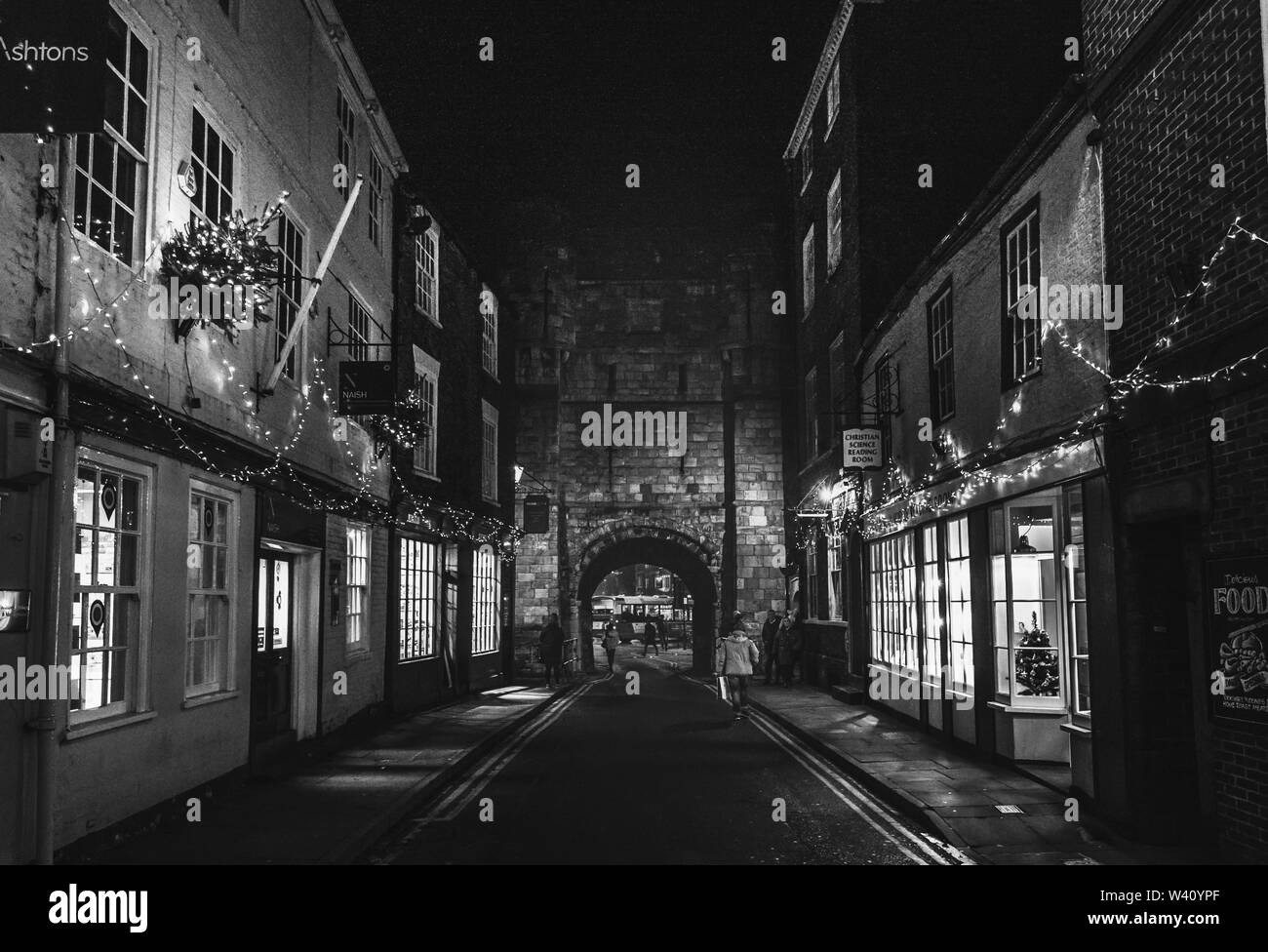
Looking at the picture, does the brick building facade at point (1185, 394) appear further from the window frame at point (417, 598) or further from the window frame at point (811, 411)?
the window frame at point (811, 411)

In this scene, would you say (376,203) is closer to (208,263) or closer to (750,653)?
(208,263)

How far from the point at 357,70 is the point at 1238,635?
1357 centimetres

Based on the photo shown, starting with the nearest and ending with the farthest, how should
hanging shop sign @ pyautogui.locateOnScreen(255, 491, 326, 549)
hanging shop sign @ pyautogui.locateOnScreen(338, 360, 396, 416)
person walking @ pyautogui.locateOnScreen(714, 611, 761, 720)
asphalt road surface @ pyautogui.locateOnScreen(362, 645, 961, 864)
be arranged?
asphalt road surface @ pyautogui.locateOnScreen(362, 645, 961, 864) < hanging shop sign @ pyautogui.locateOnScreen(255, 491, 326, 549) < hanging shop sign @ pyautogui.locateOnScreen(338, 360, 396, 416) < person walking @ pyautogui.locateOnScreen(714, 611, 761, 720)

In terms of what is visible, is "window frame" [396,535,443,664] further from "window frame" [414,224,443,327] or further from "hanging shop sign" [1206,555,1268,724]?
"hanging shop sign" [1206,555,1268,724]

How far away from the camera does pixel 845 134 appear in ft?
68.5

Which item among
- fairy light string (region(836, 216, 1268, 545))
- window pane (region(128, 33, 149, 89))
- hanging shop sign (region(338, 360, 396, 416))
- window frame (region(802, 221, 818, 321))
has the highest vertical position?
window frame (region(802, 221, 818, 321))

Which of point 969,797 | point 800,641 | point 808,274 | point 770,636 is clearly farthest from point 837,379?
point 969,797

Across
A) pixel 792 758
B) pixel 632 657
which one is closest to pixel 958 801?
pixel 792 758

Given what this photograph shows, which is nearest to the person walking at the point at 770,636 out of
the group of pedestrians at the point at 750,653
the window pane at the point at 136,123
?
the group of pedestrians at the point at 750,653

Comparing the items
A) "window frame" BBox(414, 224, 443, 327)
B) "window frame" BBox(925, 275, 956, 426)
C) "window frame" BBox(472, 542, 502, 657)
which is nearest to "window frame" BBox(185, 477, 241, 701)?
"window frame" BBox(925, 275, 956, 426)

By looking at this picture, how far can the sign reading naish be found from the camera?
2914cm

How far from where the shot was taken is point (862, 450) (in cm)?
1702

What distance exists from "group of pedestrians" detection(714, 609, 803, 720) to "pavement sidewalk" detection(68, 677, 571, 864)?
3758 mm
